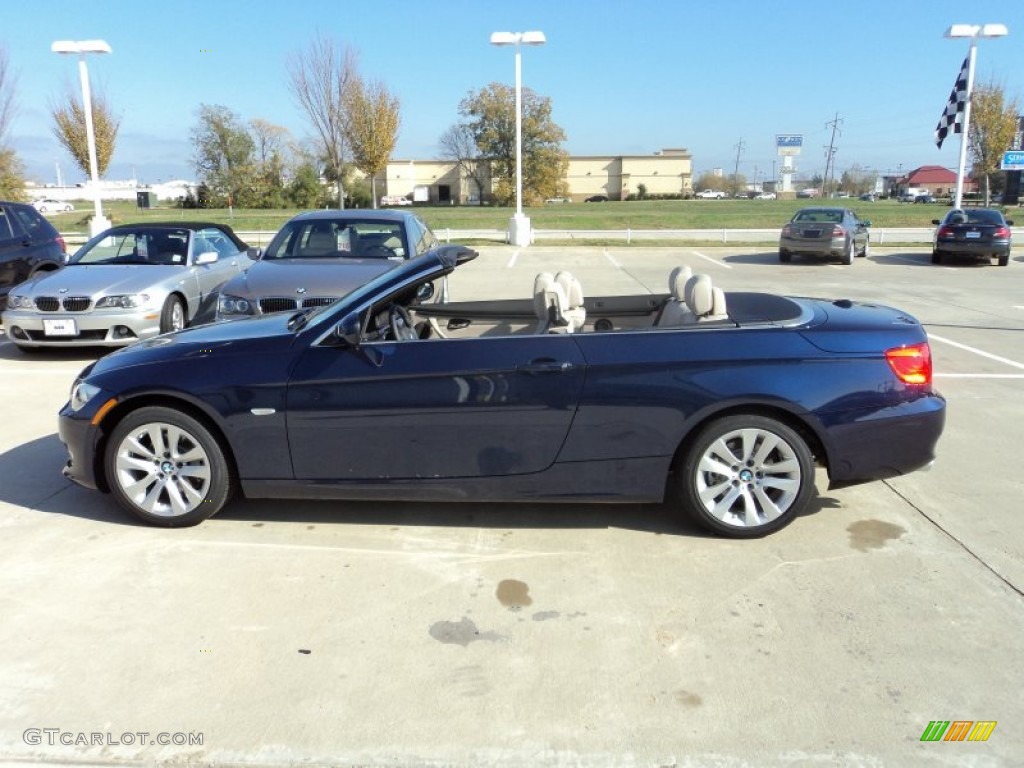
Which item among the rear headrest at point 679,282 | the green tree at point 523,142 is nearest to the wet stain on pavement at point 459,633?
the rear headrest at point 679,282

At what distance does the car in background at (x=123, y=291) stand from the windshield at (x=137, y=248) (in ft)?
0.04

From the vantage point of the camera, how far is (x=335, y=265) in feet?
25.5

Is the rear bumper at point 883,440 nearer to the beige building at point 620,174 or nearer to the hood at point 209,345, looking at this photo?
the hood at point 209,345

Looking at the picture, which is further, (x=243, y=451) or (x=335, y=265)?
(x=335, y=265)

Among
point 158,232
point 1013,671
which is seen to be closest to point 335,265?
point 158,232

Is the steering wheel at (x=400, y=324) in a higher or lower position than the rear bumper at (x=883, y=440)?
higher

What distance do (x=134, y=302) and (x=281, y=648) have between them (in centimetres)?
615

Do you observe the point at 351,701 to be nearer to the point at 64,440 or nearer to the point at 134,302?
the point at 64,440

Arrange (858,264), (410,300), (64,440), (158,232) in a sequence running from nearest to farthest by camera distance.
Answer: (64,440) < (410,300) < (158,232) < (858,264)

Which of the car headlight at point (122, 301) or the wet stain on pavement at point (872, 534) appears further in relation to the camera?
the car headlight at point (122, 301)

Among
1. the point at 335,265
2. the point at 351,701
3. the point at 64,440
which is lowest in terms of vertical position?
the point at 351,701

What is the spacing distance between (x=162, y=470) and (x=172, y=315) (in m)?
4.91

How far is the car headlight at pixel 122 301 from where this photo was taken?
8000 millimetres

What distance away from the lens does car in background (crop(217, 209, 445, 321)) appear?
7043 millimetres
